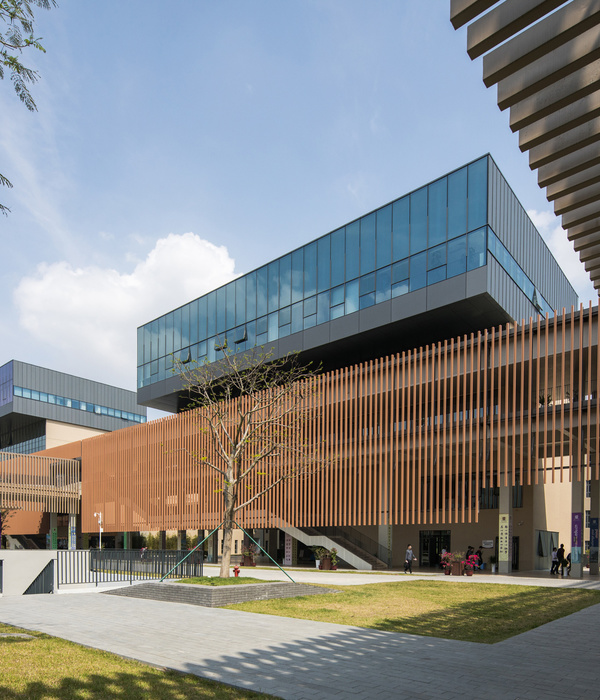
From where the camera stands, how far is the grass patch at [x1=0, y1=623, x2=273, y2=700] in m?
7.04

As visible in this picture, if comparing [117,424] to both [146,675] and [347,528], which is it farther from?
[146,675]

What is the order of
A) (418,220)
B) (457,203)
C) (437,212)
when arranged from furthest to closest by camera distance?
(418,220) → (437,212) → (457,203)

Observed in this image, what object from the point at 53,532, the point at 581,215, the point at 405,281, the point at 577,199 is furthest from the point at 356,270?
the point at 53,532

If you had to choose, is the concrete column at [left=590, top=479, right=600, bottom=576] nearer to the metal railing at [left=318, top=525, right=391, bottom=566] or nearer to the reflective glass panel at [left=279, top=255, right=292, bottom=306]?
the metal railing at [left=318, top=525, right=391, bottom=566]

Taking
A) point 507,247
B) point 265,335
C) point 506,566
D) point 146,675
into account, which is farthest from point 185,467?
point 146,675

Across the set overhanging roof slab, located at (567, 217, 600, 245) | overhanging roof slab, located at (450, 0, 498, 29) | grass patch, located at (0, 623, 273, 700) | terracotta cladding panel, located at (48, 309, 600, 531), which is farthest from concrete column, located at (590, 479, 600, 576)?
overhanging roof slab, located at (450, 0, 498, 29)

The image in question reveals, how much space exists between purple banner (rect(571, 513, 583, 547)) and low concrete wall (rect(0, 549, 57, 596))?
850 inches

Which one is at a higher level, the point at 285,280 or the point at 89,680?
the point at 285,280

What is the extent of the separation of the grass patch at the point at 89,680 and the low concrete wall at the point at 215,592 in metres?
6.59

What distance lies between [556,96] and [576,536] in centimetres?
2807

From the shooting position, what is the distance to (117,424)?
81.9 metres

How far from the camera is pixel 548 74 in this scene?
12.4 feet

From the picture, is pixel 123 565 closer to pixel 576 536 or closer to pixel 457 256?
pixel 576 536

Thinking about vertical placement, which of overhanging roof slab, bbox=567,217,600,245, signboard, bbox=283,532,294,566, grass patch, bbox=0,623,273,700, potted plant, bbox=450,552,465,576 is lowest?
signboard, bbox=283,532,294,566
